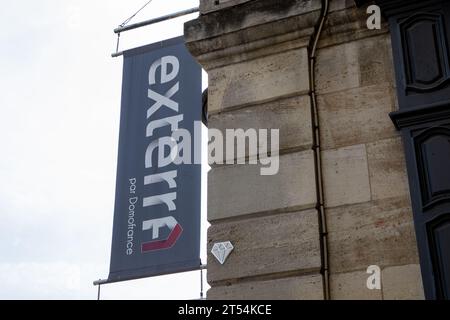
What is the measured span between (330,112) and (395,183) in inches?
42.3

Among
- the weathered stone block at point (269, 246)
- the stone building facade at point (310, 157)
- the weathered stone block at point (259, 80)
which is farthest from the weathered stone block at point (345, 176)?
the weathered stone block at point (259, 80)

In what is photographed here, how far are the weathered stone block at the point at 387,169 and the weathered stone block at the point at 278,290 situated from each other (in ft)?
3.34

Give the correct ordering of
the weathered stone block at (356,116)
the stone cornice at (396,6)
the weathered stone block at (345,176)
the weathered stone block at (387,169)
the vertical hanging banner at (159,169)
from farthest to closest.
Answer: the vertical hanging banner at (159,169) → the stone cornice at (396,6) → the weathered stone block at (356,116) → the weathered stone block at (345,176) → the weathered stone block at (387,169)

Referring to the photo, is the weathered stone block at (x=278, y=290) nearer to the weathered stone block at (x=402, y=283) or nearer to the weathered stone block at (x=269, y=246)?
the weathered stone block at (x=269, y=246)

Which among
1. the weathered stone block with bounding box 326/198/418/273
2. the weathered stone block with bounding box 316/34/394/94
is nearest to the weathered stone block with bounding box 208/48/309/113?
the weathered stone block with bounding box 316/34/394/94

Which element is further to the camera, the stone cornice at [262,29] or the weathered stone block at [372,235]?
the stone cornice at [262,29]

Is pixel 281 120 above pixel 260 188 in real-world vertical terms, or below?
above

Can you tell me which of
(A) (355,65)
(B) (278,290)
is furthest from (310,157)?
(B) (278,290)

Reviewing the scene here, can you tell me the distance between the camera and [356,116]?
806 centimetres

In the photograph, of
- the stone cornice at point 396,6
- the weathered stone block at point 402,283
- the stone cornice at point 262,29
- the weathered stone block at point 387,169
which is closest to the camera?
the weathered stone block at point 402,283

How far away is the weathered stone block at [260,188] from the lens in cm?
793

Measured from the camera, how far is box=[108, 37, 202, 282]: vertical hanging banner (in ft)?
38.3

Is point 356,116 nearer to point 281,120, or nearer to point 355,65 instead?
point 355,65

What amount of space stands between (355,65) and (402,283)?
237cm
